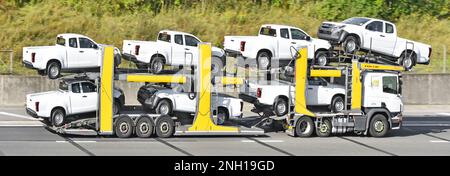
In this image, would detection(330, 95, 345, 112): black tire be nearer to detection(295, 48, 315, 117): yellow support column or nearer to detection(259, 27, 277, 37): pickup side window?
detection(295, 48, 315, 117): yellow support column

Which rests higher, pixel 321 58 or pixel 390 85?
pixel 321 58

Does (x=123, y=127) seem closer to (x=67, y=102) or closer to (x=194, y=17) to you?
(x=67, y=102)

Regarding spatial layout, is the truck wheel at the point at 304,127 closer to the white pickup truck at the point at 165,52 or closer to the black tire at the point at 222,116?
the black tire at the point at 222,116

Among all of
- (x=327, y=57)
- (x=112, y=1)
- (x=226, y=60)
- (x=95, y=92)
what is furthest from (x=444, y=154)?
(x=112, y=1)

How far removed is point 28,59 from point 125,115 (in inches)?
190

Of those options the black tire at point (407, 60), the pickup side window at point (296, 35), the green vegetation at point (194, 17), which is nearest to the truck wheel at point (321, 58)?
the pickup side window at point (296, 35)

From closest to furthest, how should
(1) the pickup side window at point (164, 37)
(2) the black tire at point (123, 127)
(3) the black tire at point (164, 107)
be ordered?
(2) the black tire at point (123, 127), (3) the black tire at point (164, 107), (1) the pickup side window at point (164, 37)

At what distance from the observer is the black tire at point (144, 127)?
94.8 ft

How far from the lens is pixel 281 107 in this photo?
3088 centimetres

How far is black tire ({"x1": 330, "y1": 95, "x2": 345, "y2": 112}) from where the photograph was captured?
3105cm

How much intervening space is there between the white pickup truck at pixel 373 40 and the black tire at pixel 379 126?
2625 mm

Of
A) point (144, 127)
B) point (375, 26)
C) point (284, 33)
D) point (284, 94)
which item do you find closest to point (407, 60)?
point (375, 26)

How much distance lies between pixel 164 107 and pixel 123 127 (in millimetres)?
1643

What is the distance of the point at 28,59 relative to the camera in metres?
31.6
